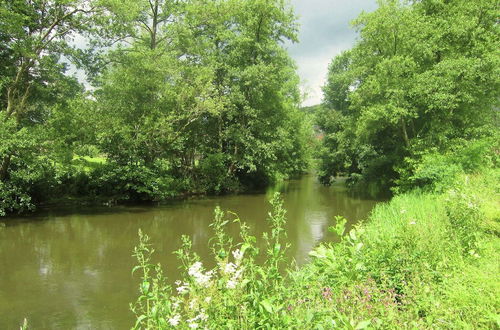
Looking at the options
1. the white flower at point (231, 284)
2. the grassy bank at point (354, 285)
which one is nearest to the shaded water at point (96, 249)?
the grassy bank at point (354, 285)

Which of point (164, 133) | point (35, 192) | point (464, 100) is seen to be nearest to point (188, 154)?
point (164, 133)

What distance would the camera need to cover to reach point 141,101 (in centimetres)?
1917

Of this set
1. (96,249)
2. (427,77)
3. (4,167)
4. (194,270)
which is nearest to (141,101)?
(4,167)

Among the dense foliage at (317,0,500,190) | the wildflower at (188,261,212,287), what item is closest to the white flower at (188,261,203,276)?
the wildflower at (188,261,212,287)

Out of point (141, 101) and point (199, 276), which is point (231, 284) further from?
point (141, 101)

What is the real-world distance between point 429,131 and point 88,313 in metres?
17.8

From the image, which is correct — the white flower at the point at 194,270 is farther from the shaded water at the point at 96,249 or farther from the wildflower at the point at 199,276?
the shaded water at the point at 96,249

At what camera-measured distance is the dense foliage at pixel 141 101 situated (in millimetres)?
15039

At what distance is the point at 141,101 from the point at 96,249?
1067 centimetres

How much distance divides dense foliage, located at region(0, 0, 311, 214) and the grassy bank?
13.3 m

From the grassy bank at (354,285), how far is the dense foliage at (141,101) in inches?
523

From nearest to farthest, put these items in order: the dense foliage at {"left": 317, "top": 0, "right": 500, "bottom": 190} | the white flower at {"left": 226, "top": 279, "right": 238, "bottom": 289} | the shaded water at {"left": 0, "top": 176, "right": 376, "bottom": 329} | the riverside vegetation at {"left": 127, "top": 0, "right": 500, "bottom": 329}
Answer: the white flower at {"left": 226, "top": 279, "right": 238, "bottom": 289}
the riverside vegetation at {"left": 127, "top": 0, "right": 500, "bottom": 329}
the shaded water at {"left": 0, "top": 176, "right": 376, "bottom": 329}
the dense foliage at {"left": 317, "top": 0, "right": 500, "bottom": 190}

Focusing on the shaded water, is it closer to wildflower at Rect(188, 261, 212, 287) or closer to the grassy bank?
the grassy bank

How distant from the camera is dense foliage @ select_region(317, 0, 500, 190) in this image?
16.6 m
